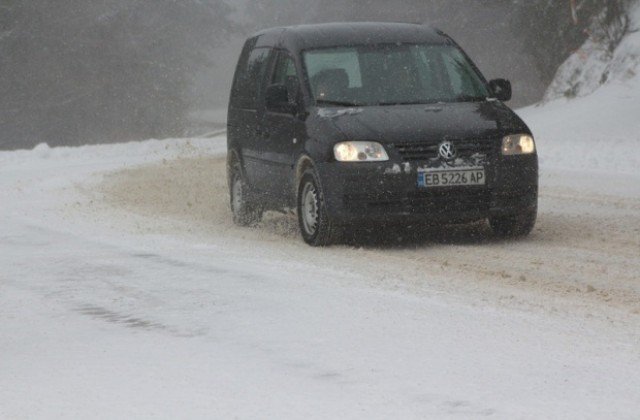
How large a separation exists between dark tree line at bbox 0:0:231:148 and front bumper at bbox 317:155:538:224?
40305mm

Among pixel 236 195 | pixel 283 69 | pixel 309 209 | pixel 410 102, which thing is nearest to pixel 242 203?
pixel 236 195

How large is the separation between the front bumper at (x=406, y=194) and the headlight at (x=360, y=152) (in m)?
0.04

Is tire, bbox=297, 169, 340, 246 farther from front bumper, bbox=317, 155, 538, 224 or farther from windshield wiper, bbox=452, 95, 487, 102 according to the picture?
windshield wiper, bbox=452, 95, 487, 102

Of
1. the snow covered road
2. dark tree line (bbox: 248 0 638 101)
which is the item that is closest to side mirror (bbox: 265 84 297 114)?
the snow covered road

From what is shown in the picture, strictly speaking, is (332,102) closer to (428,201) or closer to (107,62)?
(428,201)

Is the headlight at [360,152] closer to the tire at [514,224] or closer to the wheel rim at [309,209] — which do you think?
the wheel rim at [309,209]

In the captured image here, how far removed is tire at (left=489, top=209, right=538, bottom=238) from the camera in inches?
448

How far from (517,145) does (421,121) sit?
0.81 m

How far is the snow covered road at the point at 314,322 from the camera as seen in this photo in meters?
5.69

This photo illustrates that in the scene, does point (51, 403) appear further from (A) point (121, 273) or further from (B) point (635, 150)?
(B) point (635, 150)

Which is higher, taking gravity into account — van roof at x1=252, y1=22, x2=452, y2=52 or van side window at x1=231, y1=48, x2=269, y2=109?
van roof at x1=252, y1=22, x2=452, y2=52

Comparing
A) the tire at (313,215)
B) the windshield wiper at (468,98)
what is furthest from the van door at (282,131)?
the windshield wiper at (468,98)

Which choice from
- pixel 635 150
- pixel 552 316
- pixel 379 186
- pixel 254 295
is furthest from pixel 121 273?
pixel 635 150

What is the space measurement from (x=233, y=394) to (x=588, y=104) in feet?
75.6
